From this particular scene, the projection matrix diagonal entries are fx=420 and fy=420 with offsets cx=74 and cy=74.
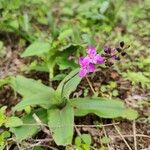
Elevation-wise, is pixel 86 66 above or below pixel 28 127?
above

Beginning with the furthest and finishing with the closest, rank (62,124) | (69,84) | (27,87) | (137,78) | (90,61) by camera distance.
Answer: (137,78) < (27,87) < (69,84) < (62,124) < (90,61)

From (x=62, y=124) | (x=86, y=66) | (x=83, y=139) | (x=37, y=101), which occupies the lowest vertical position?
(x=83, y=139)

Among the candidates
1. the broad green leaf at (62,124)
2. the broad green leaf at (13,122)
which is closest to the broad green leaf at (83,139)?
the broad green leaf at (62,124)

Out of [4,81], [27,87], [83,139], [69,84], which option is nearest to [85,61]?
[69,84]

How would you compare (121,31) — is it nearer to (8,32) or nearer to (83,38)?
(83,38)

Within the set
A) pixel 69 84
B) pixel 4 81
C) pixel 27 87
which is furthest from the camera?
pixel 4 81

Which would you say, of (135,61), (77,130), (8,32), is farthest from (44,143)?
(8,32)

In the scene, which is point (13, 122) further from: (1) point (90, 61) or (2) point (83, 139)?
(1) point (90, 61)
